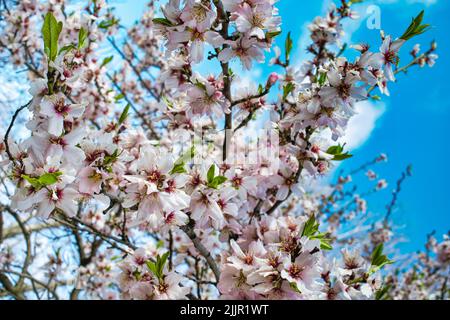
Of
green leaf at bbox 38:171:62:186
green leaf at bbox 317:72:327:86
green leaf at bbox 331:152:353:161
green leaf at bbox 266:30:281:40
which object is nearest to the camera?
green leaf at bbox 38:171:62:186

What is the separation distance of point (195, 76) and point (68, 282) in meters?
3.80

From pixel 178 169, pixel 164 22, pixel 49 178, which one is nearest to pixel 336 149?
pixel 178 169

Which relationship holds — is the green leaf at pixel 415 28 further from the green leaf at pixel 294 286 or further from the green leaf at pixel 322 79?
the green leaf at pixel 294 286

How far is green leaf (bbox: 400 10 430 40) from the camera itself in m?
1.93

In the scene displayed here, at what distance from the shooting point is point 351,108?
198 centimetres

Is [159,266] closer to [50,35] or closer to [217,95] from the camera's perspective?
[217,95]

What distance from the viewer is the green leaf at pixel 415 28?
6.33 feet

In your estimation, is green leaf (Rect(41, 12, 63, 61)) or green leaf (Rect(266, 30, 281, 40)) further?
green leaf (Rect(266, 30, 281, 40))

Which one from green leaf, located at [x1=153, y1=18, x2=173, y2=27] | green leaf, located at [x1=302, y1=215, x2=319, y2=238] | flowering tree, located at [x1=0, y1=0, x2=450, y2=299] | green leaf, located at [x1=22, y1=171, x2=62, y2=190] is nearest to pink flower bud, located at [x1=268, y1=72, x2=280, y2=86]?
flowering tree, located at [x1=0, y1=0, x2=450, y2=299]

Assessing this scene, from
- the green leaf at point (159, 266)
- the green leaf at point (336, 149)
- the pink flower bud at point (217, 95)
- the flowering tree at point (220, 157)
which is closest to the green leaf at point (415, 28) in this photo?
the flowering tree at point (220, 157)

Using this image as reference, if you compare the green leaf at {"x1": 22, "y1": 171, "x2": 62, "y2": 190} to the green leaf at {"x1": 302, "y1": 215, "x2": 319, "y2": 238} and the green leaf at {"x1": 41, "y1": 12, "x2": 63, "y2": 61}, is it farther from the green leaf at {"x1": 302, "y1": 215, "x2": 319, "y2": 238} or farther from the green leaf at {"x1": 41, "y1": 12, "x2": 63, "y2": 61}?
the green leaf at {"x1": 302, "y1": 215, "x2": 319, "y2": 238}

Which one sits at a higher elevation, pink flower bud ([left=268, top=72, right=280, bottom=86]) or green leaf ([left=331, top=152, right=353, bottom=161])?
pink flower bud ([left=268, top=72, right=280, bottom=86])

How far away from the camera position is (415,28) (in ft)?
6.42
